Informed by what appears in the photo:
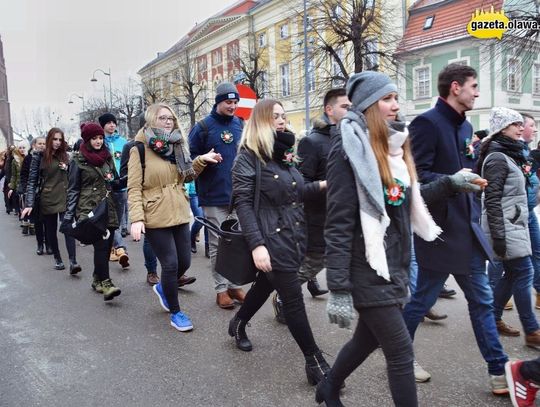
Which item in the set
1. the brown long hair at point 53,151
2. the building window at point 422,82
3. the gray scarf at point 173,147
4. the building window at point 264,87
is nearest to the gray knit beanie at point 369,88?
the gray scarf at point 173,147

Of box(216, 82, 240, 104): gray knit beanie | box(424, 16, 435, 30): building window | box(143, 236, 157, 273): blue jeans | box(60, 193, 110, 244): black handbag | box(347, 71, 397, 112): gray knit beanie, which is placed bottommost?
box(143, 236, 157, 273): blue jeans

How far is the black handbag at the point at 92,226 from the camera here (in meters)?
5.58

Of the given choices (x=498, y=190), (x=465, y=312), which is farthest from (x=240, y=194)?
(x=465, y=312)

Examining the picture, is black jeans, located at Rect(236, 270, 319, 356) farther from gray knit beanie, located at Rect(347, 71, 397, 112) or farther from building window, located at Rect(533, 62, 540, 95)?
building window, located at Rect(533, 62, 540, 95)

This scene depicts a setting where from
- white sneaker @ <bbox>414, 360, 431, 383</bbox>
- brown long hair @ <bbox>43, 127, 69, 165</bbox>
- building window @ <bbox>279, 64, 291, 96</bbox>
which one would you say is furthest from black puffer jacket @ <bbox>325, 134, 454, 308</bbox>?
building window @ <bbox>279, 64, 291, 96</bbox>

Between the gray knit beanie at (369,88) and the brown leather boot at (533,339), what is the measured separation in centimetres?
254

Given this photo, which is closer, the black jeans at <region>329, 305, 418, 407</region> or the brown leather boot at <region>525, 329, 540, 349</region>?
the black jeans at <region>329, 305, 418, 407</region>

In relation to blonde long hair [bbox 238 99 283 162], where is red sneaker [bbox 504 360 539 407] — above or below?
below

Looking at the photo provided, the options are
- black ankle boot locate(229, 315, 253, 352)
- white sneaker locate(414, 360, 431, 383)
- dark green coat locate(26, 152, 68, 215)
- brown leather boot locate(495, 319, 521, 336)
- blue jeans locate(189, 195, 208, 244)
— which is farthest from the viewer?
blue jeans locate(189, 195, 208, 244)

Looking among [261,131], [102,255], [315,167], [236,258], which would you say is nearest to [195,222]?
[102,255]

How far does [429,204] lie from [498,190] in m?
0.83

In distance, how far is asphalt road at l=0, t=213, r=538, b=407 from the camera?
11.2 ft

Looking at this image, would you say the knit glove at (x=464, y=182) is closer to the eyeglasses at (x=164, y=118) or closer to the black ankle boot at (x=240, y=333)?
the black ankle boot at (x=240, y=333)

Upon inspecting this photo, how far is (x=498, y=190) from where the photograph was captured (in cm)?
387
